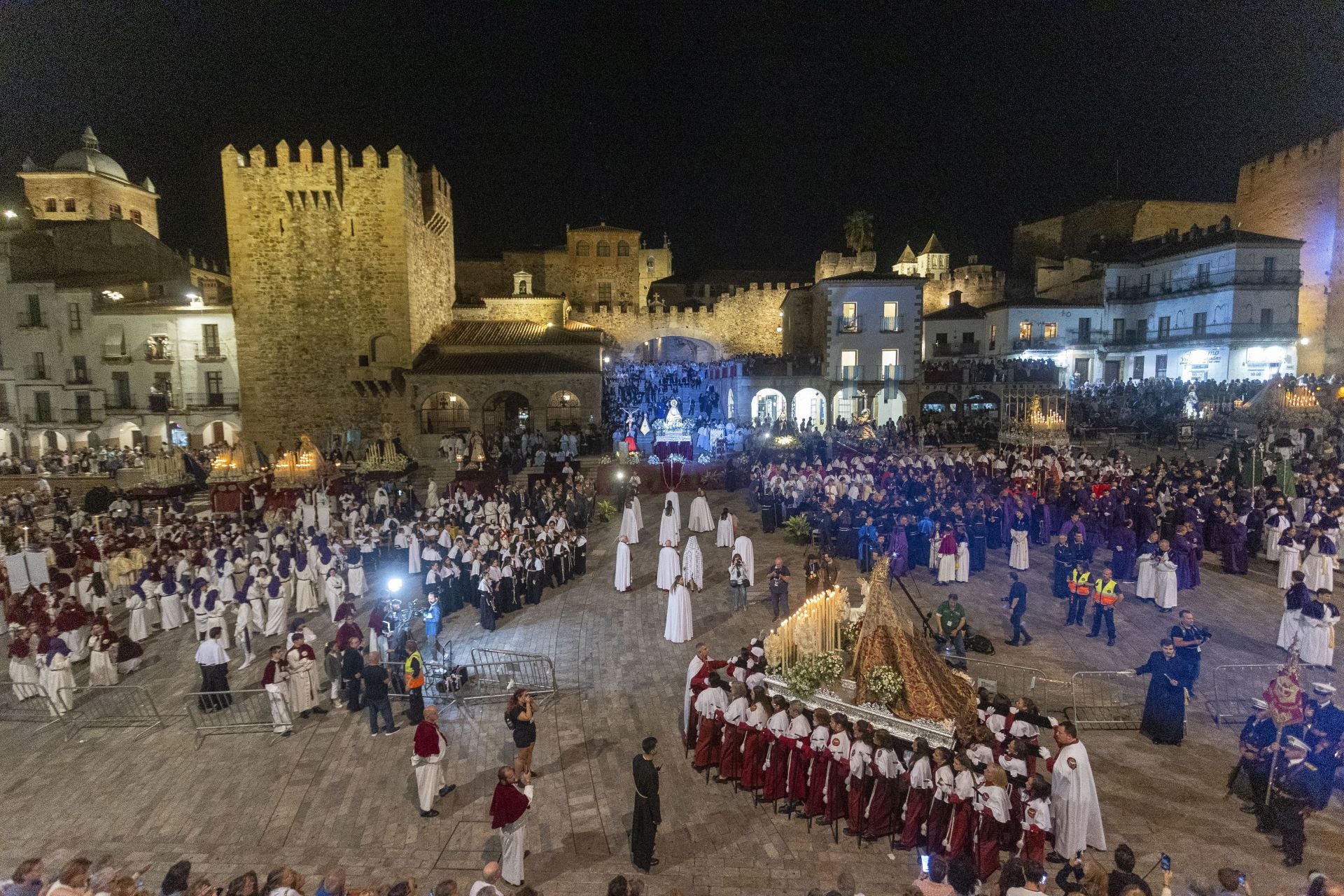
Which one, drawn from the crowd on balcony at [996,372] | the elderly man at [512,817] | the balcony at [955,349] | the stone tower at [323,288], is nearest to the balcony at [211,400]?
the stone tower at [323,288]

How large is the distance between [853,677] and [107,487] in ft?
85.0

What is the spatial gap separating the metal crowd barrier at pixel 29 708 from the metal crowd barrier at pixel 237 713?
1.81 meters

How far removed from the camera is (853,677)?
801cm

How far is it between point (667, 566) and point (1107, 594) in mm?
7480

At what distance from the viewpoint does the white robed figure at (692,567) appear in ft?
42.9

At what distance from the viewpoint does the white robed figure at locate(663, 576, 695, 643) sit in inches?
438

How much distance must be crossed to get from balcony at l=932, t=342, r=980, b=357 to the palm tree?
1043 centimetres

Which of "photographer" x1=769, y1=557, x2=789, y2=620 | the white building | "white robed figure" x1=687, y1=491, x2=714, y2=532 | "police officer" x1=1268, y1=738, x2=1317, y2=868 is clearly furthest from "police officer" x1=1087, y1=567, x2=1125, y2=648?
the white building

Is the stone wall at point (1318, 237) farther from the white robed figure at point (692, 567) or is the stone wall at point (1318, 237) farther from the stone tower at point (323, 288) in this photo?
the stone tower at point (323, 288)

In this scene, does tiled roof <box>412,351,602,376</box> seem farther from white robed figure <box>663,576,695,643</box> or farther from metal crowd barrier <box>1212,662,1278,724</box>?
metal crowd barrier <box>1212,662,1278,724</box>

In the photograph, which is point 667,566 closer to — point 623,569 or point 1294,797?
point 623,569

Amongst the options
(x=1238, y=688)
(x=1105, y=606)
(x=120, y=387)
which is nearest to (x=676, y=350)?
(x=120, y=387)

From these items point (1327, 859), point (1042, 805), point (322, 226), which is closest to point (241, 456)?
point (322, 226)

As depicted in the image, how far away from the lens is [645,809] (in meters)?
6.44
